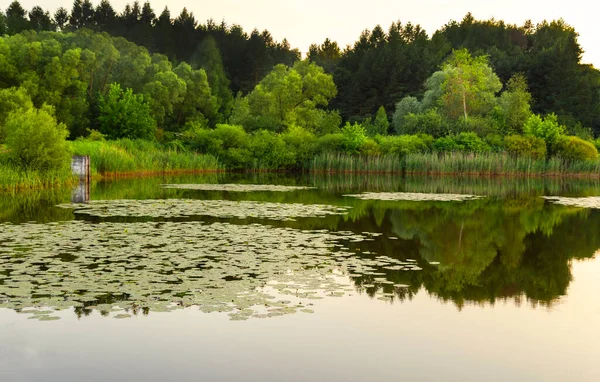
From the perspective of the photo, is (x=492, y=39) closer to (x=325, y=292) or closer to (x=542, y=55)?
(x=542, y=55)

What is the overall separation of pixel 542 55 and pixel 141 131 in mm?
47315

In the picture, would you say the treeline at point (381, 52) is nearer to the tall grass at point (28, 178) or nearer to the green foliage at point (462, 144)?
the green foliage at point (462, 144)

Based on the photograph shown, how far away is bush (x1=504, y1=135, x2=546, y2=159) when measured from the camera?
46031 millimetres

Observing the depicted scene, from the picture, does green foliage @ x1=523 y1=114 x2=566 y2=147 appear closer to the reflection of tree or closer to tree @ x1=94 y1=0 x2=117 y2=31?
the reflection of tree

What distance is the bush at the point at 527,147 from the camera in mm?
46031

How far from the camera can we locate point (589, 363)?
6363 mm

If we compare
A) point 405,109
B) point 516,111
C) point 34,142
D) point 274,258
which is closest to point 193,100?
point 405,109

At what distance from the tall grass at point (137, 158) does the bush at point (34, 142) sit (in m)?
6.59

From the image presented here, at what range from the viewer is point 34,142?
2492 centimetres

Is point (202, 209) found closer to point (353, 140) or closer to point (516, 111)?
point (353, 140)

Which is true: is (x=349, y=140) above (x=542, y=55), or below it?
below

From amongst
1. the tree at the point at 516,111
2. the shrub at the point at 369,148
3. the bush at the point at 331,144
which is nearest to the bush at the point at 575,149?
the tree at the point at 516,111

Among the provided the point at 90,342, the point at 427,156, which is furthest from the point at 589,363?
the point at 427,156

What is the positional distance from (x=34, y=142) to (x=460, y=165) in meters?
28.9
